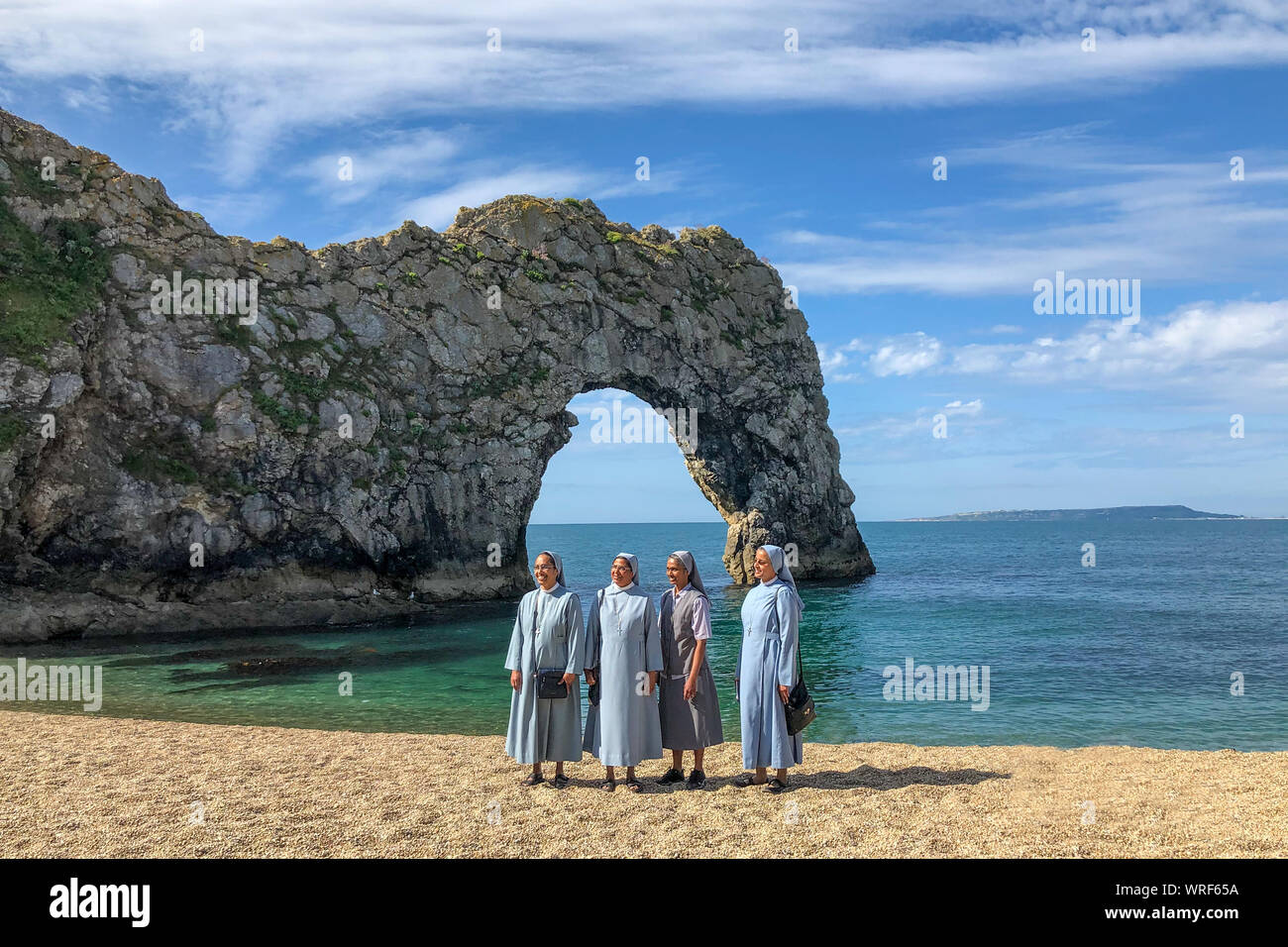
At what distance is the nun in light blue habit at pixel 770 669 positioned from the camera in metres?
8.98

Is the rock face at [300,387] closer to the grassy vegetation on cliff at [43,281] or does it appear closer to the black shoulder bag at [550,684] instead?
the grassy vegetation on cliff at [43,281]

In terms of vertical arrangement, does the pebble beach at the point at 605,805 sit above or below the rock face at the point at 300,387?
below

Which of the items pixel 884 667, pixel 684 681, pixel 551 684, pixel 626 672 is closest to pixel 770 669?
pixel 684 681

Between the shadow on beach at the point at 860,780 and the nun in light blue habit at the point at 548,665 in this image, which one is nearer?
the nun in light blue habit at the point at 548,665

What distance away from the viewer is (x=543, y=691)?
926 centimetres

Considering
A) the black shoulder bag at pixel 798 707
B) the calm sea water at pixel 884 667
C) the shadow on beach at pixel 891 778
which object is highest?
the black shoulder bag at pixel 798 707

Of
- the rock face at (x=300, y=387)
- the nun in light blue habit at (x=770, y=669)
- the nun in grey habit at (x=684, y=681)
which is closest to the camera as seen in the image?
the nun in light blue habit at (x=770, y=669)

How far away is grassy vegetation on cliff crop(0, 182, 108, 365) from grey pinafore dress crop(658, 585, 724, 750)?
90.5 feet

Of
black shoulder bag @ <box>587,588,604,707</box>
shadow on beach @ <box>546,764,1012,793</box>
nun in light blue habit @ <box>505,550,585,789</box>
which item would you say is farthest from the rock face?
shadow on beach @ <box>546,764,1012,793</box>

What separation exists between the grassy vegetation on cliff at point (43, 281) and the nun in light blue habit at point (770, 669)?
28.5 meters

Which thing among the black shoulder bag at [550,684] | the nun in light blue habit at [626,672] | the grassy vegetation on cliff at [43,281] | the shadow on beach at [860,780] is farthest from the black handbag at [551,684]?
the grassy vegetation on cliff at [43,281]
